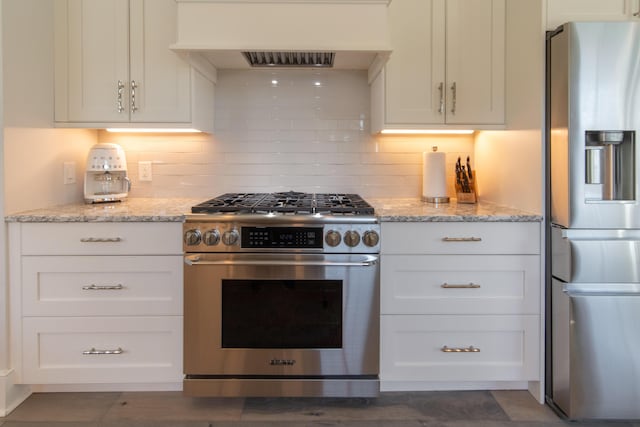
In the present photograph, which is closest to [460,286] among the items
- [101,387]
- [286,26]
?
[286,26]

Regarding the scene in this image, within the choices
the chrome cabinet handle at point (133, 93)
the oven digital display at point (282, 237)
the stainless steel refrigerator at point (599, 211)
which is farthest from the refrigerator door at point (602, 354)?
the chrome cabinet handle at point (133, 93)

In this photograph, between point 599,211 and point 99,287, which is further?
point 99,287

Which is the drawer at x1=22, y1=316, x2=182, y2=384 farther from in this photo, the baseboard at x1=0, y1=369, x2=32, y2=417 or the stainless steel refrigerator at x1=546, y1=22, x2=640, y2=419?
the stainless steel refrigerator at x1=546, y1=22, x2=640, y2=419

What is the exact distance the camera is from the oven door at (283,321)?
7.09ft

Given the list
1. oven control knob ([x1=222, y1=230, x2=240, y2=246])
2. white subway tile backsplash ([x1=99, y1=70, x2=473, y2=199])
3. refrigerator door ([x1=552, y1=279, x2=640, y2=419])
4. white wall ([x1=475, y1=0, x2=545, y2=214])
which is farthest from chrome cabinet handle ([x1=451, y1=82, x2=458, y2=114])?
oven control knob ([x1=222, y1=230, x2=240, y2=246])

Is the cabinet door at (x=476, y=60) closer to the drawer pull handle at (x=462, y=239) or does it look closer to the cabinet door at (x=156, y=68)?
the drawer pull handle at (x=462, y=239)

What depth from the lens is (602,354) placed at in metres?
2.04

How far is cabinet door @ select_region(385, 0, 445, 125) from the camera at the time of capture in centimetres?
252

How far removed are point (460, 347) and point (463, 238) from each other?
1.66ft

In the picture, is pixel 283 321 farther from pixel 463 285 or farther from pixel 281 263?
pixel 463 285

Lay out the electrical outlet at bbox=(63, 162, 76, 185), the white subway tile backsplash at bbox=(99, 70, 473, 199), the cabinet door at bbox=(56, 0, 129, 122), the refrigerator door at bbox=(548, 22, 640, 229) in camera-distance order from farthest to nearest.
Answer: the white subway tile backsplash at bbox=(99, 70, 473, 199), the electrical outlet at bbox=(63, 162, 76, 185), the cabinet door at bbox=(56, 0, 129, 122), the refrigerator door at bbox=(548, 22, 640, 229)

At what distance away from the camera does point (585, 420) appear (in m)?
2.09

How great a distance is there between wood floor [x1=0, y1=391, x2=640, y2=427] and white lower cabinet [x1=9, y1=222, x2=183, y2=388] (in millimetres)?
132

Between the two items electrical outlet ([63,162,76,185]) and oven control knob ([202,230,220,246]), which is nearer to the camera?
oven control knob ([202,230,220,246])
